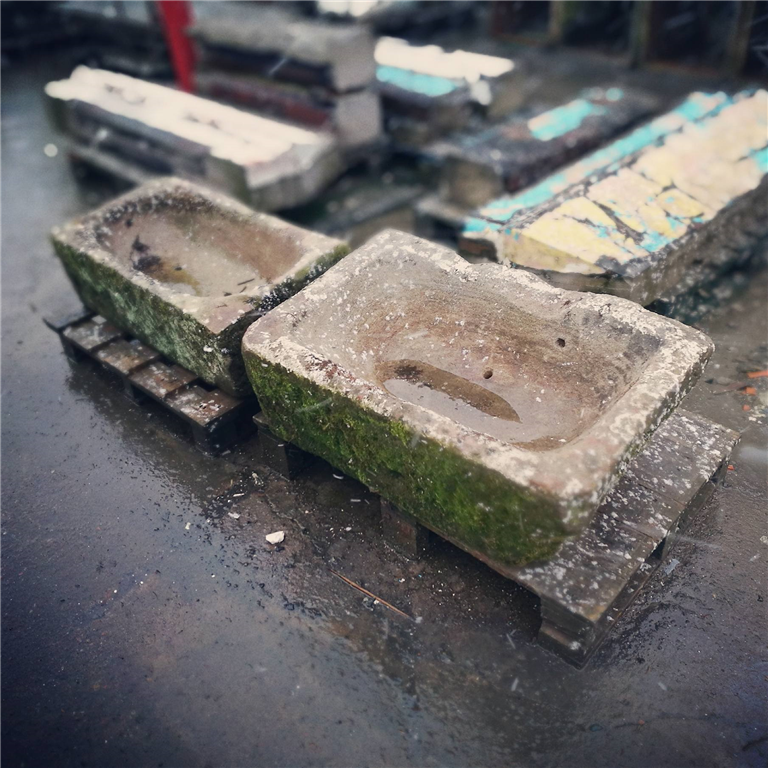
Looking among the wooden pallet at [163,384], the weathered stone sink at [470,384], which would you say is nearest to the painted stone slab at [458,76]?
the weathered stone sink at [470,384]

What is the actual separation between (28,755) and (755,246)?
562 cm

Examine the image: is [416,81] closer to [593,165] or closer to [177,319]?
[593,165]

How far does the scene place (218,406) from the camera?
159 inches

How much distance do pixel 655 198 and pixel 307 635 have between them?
351 cm

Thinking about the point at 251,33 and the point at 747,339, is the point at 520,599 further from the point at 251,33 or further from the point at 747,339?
the point at 251,33

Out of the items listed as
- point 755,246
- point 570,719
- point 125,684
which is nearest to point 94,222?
point 125,684

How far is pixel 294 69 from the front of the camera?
269 inches

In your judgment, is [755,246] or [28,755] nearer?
[28,755]

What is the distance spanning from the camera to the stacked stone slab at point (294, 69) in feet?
21.3

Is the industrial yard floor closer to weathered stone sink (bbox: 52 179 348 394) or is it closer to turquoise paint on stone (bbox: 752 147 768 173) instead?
weathered stone sink (bbox: 52 179 348 394)

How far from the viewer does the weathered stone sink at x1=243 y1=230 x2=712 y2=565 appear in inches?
112

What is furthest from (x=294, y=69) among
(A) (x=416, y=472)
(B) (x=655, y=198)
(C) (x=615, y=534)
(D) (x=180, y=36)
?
(C) (x=615, y=534)

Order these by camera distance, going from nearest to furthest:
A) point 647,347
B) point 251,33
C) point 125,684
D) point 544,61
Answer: point 125,684 < point 647,347 < point 251,33 < point 544,61

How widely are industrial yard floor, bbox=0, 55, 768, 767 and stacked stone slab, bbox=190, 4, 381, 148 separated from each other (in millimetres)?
3792
